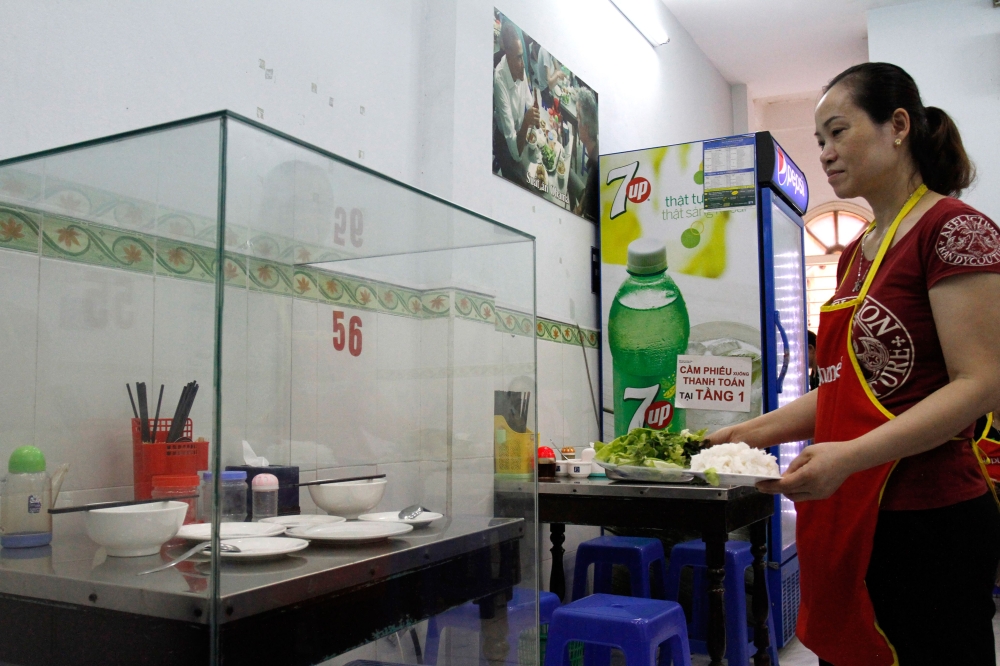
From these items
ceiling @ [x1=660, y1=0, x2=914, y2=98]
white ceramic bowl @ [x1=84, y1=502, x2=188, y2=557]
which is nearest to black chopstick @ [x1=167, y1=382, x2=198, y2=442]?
white ceramic bowl @ [x1=84, y1=502, x2=188, y2=557]

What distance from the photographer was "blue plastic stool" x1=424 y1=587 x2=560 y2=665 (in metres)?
1.64

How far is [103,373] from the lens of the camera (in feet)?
4.85

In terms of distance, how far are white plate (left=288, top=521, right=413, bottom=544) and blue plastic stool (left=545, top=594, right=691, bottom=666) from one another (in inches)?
50.0

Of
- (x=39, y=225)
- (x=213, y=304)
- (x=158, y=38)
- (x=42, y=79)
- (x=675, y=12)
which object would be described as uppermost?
(x=675, y=12)

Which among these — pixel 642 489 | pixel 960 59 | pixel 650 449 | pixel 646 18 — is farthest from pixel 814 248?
pixel 642 489

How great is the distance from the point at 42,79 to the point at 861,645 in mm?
2084

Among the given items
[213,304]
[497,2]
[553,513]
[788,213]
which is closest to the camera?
[213,304]

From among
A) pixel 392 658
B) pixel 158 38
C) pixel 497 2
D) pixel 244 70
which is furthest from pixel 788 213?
pixel 392 658

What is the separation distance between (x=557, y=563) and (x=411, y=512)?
7.47 feet

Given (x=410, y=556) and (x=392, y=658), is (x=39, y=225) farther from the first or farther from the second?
(x=392, y=658)

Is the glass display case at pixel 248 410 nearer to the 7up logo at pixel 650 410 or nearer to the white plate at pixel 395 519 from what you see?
the white plate at pixel 395 519

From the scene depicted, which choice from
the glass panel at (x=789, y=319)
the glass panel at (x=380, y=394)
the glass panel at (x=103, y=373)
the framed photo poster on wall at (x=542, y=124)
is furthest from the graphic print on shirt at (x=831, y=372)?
the glass panel at (x=789, y=319)

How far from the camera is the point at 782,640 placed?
13.8 feet

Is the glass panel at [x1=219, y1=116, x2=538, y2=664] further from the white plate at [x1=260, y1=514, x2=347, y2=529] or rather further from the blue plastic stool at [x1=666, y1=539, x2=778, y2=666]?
the blue plastic stool at [x1=666, y1=539, x2=778, y2=666]
